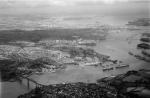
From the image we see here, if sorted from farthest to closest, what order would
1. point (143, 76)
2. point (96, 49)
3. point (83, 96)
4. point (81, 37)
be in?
point (81, 37)
point (96, 49)
point (143, 76)
point (83, 96)

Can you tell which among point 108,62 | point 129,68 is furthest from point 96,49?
point 129,68

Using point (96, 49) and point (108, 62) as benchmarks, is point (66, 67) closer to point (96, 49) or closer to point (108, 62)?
point (108, 62)

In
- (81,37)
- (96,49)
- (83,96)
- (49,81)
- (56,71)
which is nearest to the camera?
(83,96)

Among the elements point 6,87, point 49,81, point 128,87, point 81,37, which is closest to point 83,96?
point 128,87

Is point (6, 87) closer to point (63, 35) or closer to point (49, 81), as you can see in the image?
point (49, 81)

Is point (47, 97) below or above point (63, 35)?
below

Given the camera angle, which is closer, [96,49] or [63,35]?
[96,49]

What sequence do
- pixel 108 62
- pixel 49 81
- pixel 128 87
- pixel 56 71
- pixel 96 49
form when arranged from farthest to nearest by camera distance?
pixel 96 49
pixel 108 62
pixel 56 71
pixel 49 81
pixel 128 87

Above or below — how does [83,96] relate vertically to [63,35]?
below

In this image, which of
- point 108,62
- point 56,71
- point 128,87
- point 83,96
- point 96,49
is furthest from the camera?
point 96,49

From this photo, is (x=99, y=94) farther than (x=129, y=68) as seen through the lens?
No
